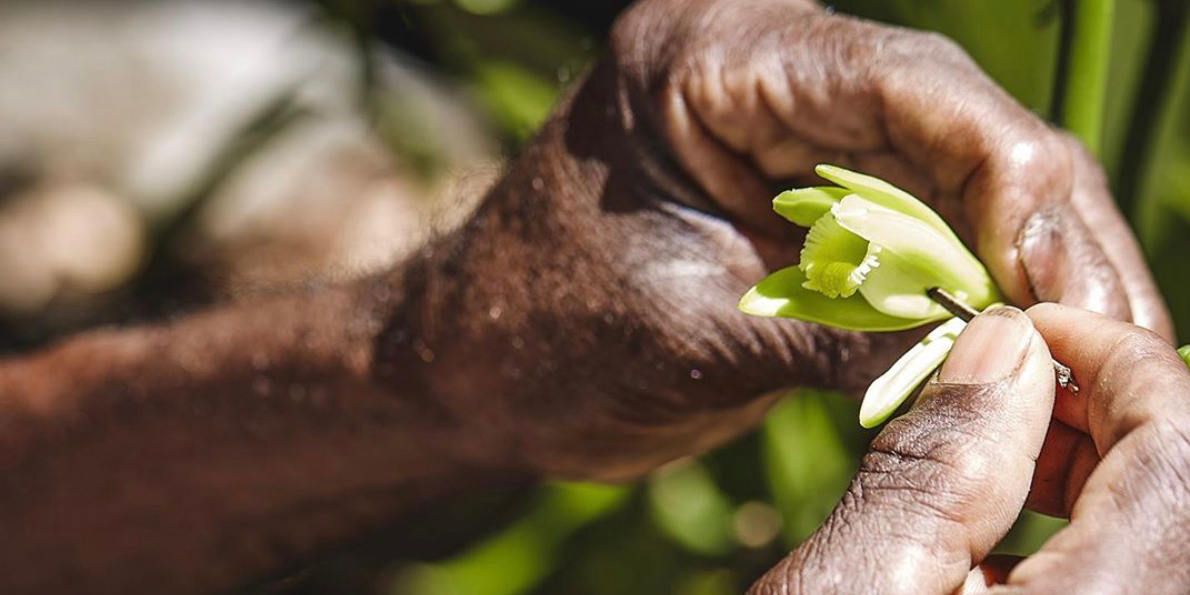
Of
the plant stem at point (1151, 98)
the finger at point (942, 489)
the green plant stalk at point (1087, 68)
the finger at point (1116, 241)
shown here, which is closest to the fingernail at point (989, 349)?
the finger at point (942, 489)

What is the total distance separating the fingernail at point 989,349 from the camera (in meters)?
0.53

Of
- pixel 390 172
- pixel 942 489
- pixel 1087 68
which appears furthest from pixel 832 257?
pixel 390 172

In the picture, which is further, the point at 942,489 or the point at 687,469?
the point at 687,469

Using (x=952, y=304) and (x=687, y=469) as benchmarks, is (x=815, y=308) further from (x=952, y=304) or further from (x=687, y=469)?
(x=687, y=469)

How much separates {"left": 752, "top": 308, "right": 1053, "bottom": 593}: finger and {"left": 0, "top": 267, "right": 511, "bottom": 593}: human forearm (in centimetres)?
52

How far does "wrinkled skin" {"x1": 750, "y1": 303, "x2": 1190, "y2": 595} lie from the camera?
0.46 metres

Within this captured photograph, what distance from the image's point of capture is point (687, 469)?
4.66ft

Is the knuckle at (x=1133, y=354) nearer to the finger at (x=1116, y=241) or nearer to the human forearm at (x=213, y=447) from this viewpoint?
the finger at (x=1116, y=241)

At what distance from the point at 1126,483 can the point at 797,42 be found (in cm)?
34

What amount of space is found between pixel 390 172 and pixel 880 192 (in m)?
1.76

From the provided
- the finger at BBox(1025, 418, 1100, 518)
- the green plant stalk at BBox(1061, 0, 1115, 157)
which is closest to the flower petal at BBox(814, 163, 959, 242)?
the finger at BBox(1025, 418, 1100, 518)

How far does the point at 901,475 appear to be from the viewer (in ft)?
1.72

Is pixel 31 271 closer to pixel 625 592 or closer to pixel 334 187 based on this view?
pixel 334 187

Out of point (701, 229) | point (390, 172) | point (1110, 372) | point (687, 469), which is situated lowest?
point (390, 172)
